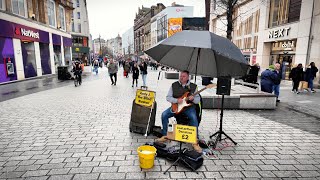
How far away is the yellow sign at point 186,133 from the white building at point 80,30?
52607mm

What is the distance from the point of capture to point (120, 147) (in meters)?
4.57

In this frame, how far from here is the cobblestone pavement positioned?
3.59 meters

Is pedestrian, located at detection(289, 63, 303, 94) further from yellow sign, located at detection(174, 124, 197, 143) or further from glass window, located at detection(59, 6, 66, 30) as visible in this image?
glass window, located at detection(59, 6, 66, 30)

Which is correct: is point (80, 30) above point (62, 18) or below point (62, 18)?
above

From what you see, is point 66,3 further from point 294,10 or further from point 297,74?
point 297,74

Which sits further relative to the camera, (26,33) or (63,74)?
(63,74)

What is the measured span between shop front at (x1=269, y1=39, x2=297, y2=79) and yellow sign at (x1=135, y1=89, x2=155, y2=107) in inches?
670

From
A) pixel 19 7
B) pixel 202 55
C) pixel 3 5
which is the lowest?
pixel 202 55

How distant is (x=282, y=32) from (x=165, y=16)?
4928cm

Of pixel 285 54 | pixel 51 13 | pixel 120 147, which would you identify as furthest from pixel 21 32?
pixel 285 54

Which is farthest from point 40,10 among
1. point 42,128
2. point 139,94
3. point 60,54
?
point 139,94

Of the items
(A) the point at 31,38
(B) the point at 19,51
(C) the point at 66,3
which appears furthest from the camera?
(C) the point at 66,3

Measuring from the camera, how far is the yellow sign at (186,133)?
11.9 feet

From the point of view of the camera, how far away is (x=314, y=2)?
15359 millimetres
